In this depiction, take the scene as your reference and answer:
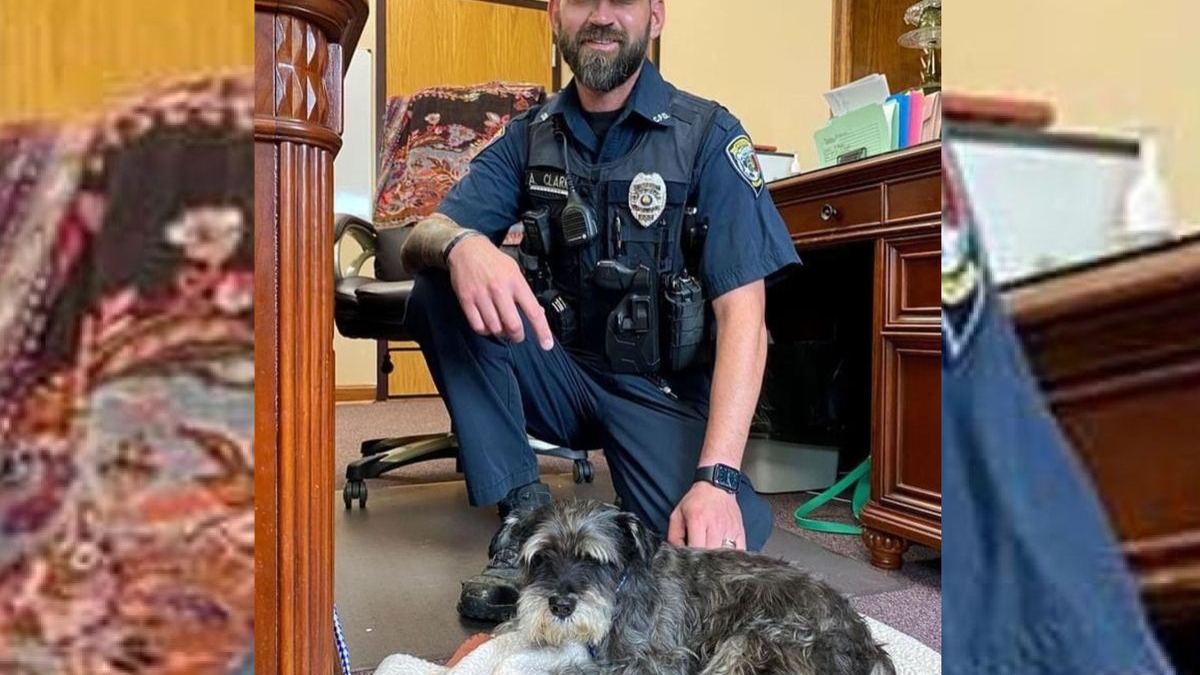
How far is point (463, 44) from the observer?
4555 millimetres

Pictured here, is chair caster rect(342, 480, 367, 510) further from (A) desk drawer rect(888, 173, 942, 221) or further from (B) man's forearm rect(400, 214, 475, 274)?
(A) desk drawer rect(888, 173, 942, 221)

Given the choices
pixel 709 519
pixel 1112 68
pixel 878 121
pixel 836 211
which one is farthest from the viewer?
pixel 878 121

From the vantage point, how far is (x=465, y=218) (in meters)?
1.61

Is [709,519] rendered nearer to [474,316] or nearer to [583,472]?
[474,316]

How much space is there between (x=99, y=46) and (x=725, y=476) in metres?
1.15

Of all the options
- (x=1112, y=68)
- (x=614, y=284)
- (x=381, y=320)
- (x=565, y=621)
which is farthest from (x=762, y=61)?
(x=1112, y=68)

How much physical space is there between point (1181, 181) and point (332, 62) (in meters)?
0.46

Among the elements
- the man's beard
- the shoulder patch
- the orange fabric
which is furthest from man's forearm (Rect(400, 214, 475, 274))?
the orange fabric

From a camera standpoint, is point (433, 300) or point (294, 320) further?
point (433, 300)

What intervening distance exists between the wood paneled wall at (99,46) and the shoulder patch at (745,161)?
1278 mm

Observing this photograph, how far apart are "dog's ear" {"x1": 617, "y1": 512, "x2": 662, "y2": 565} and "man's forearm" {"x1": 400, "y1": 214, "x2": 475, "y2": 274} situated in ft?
1.74

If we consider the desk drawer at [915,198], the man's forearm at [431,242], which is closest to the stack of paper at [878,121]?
the desk drawer at [915,198]

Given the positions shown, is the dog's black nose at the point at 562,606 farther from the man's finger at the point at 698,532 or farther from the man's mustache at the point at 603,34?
the man's mustache at the point at 603,34

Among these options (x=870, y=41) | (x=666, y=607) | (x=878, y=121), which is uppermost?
(x=870, y=41)
